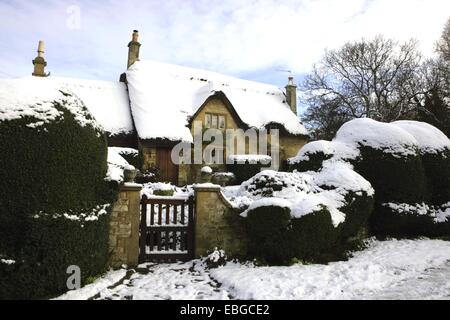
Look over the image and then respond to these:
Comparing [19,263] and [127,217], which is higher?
[127,217]

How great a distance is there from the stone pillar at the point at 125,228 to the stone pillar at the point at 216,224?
1.37 m

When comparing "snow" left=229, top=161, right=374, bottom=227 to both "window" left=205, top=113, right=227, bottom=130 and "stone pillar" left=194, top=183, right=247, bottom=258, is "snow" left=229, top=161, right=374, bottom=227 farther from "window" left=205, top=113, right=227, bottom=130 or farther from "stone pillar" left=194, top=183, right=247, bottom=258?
"window" left=205, top=113, right=227, bottom=130

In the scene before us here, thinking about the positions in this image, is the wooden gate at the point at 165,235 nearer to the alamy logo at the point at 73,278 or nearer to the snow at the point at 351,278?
the snow at the point at 351,278

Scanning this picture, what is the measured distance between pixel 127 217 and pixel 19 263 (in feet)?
8.11

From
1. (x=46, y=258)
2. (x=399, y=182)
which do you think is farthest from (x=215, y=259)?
(x=399, y=182)

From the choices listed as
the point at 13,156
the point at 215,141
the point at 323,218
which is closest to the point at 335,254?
the point at 323,218

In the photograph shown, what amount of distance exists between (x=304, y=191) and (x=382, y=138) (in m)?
3.89

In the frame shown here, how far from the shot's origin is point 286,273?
21.6 feet

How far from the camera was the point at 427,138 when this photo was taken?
38.5 ft

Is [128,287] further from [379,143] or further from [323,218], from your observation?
[379,143]

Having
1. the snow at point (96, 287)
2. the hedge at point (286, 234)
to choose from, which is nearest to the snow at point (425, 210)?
the hedge at point (286, 234)

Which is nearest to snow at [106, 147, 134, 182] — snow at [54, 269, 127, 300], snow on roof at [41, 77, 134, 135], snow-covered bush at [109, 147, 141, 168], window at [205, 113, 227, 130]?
snow at [54, 269, 127, 300]

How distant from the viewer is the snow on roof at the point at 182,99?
1850cm

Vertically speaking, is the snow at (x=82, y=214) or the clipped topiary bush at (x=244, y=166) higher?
the clipped topiary bush at (x=244, y=166)
